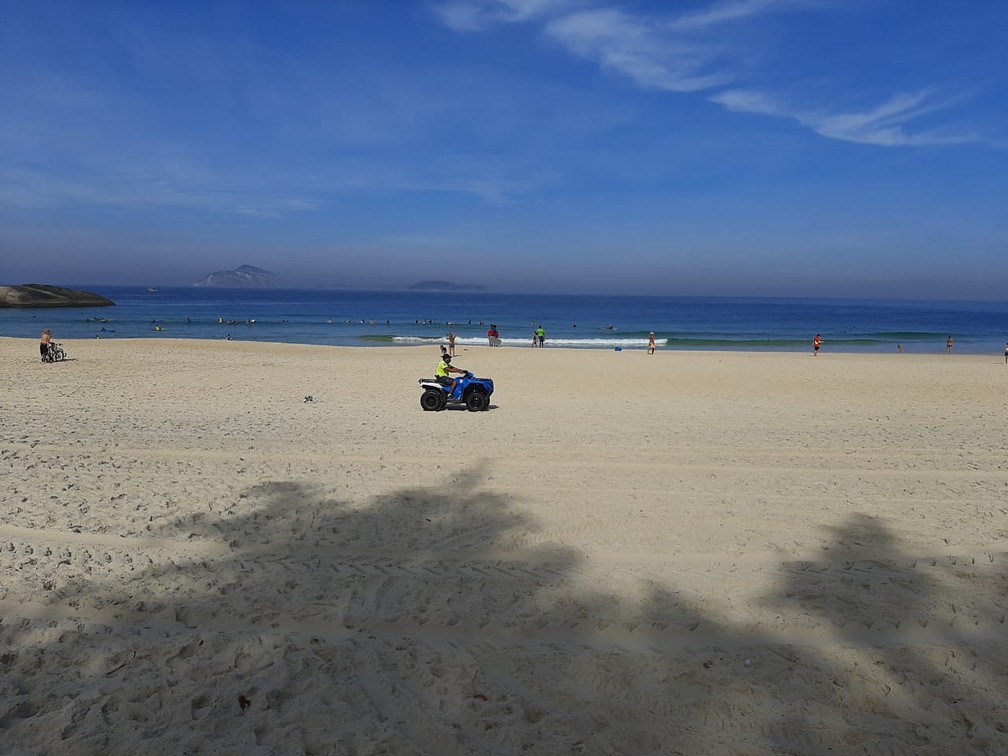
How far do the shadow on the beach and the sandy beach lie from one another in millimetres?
20

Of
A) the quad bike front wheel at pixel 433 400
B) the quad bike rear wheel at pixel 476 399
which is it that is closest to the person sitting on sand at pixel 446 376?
the quad bike front wheel at pixel 433 400

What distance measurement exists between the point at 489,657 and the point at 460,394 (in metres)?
9.91

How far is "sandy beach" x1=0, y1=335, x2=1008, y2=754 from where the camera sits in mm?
3547

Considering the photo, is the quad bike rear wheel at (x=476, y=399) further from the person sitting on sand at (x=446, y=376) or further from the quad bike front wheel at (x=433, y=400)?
the quad bike front wheel at (x=433, y=400)

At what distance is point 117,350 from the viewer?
29.4 meters

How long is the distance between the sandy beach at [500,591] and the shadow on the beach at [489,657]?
20 millimetres

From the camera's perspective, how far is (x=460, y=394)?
13.9 meters

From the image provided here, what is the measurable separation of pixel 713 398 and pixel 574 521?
11142 mm

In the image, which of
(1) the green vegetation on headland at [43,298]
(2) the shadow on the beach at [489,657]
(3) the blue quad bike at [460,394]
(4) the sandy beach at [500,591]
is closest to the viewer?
(2) the shadow on the beach at [489,657]

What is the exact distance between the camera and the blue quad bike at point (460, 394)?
1387 centimetres

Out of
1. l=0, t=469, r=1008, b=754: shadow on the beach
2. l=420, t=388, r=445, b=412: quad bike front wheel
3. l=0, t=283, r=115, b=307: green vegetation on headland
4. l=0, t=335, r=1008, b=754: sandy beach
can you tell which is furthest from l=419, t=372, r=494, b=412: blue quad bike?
l=0, t=283, r=115, b=307: green vegetation on headland

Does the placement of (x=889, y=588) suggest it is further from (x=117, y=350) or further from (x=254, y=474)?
(x=117, y=350)

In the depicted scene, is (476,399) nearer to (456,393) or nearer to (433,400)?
(456,393)

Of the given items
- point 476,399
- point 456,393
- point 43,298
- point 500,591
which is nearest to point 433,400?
point 456,393
